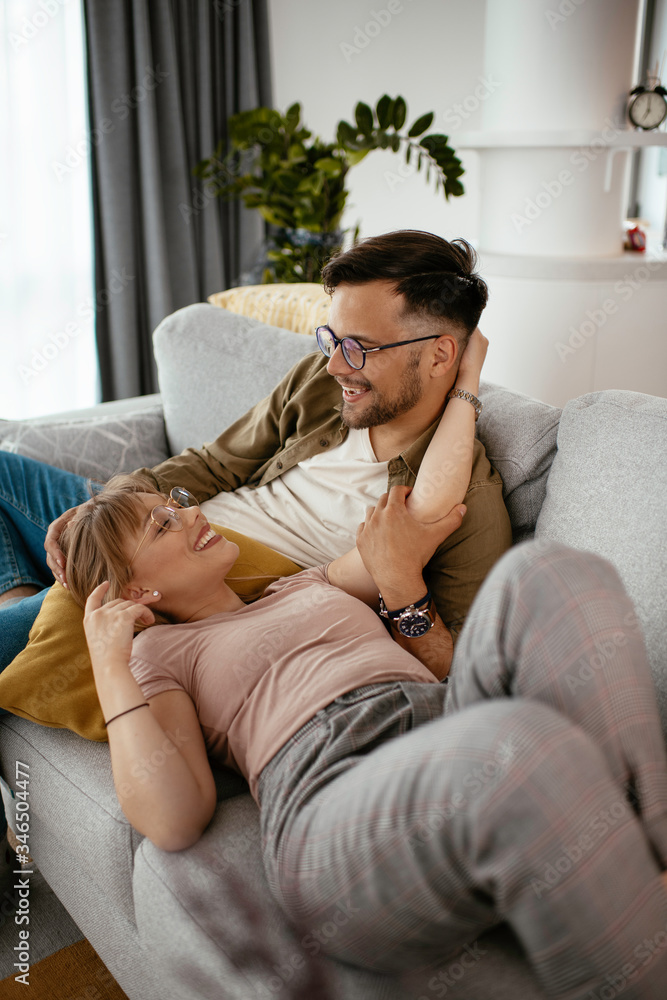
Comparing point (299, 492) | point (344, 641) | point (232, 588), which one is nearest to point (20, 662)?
point (232, 588)

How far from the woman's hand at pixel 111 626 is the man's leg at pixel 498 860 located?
43 cm

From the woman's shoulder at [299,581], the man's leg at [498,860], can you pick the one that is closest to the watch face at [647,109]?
the woman's shoulder at [299,581]

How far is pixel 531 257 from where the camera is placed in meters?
2.93

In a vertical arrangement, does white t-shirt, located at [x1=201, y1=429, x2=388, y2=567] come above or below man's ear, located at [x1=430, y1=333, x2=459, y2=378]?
below

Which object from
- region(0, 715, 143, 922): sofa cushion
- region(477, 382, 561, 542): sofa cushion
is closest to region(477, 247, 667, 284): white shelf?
region(477, 382, 561, 542): sofa cushion

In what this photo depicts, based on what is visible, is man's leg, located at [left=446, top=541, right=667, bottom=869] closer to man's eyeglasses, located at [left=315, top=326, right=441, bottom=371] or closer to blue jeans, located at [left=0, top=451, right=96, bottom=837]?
man's eyeglasses, located at [left=315, top=326, right=441, bottom=371]

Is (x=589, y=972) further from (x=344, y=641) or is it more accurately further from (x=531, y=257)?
(x=531, y=257)

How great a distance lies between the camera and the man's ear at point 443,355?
1548 mm

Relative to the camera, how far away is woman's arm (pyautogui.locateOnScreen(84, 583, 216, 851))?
3.46 ft

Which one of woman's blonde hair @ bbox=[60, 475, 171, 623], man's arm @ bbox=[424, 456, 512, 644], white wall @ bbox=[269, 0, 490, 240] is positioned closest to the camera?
woman's blonde hair @ bbox=[60, 475, 171, 623]

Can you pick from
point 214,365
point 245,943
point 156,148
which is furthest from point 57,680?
point 156,148

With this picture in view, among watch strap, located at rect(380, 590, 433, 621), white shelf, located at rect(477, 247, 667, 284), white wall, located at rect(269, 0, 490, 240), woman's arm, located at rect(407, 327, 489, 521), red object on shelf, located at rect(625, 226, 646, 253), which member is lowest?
watch strap, located at rect(380, 590, 433, 621)

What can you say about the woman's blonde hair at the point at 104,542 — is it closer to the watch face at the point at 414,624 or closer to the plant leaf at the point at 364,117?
the watch face at the point at 414,624

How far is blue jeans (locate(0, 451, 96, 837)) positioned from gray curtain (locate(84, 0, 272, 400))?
2.12 metres
